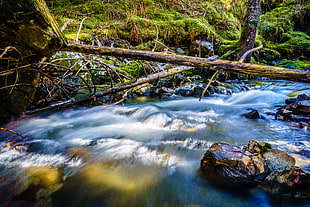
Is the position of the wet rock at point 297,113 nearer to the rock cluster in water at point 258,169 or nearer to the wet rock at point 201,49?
the rock cluster in water at point 258,169

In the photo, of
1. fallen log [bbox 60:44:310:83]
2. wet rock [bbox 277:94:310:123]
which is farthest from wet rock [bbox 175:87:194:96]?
fallen log [bbox 60:44:310:83]

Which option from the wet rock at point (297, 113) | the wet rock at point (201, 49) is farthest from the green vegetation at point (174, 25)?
the wet rock at point (297, 113)

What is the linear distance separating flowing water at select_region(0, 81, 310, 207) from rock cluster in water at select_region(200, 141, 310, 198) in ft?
0.31

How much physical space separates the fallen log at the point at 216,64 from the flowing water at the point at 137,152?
99cm

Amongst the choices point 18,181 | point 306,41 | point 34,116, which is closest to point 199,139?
point 18,181

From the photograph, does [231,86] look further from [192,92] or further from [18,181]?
[18,181]

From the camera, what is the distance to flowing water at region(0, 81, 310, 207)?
5.19 feet

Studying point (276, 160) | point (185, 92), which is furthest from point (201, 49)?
point (276, 160)

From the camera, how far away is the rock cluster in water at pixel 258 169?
4.62ft

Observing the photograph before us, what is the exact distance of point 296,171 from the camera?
1.42 meters

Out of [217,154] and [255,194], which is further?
[217,154]

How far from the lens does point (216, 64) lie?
2027 millimetres

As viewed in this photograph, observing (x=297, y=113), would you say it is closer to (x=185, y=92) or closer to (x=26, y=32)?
(x=185, y=92)

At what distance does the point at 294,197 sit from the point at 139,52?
215 cm
